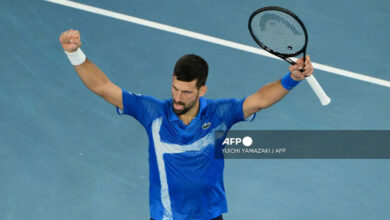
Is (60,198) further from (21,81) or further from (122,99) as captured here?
(122,99)

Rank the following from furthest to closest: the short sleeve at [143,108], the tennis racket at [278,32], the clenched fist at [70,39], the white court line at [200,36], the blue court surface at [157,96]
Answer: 1. the white court line at [200,36]
2. the blue court surface at [157,96]
3. the short sleeve at [143,108]
4. the tennis racket at [278,32]
5. the clenched fist at [70,39]

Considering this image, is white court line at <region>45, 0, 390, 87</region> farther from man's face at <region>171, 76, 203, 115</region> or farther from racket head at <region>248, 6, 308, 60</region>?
man's face at <region>171, 76, 203, 115</region>

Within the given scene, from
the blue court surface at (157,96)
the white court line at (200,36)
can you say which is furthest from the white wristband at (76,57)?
the white court line at (200,36)

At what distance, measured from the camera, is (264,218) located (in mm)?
10156

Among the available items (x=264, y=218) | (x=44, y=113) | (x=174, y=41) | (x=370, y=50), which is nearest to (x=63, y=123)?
(x=44, y=113)

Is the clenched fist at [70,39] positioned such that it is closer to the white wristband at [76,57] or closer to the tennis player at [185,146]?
the white wristband at [76,57]

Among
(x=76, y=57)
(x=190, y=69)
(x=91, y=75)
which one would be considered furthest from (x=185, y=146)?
(x=76, y=57)

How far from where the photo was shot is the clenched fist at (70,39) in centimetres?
726

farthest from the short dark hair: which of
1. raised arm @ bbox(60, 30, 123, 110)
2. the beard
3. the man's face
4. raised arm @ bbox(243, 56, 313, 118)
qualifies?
raised arm @ bbox(60, 30, 123, 110)

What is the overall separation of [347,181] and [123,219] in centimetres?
275

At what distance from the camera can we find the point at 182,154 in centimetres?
793

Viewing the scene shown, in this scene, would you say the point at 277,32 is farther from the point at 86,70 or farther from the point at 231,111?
the point at 86,70

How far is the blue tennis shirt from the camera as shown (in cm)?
792

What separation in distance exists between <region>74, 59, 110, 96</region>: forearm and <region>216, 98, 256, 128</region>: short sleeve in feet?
3.56
